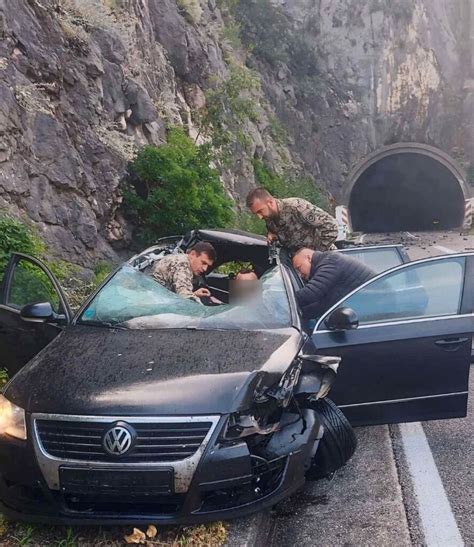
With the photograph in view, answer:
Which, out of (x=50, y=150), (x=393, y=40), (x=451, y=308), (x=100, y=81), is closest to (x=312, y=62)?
(x=393, y=40)

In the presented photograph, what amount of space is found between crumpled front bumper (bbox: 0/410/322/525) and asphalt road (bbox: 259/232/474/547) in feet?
1.80

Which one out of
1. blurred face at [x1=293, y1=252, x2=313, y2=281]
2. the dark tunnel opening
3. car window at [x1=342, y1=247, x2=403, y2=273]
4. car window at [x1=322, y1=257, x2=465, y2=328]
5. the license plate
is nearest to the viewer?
the license plate

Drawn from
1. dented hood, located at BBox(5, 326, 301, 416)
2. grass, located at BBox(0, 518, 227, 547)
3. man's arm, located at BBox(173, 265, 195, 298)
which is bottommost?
grass, located at BBox(0, 518, 227, 547)

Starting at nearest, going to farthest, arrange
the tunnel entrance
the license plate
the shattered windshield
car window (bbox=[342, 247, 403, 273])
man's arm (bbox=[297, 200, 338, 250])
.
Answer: the license plate < the shattered windshield < car window (bbox=[342, 247, 403, 273]) < man's arm (bbox=[297, 200, 338, 250]) < the tunnel entrance

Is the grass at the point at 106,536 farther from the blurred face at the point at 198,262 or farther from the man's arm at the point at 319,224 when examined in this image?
the man's arm at the point at 319,224

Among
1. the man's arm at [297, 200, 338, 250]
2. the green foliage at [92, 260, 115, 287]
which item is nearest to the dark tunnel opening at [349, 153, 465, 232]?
the green foliage at [92, 260, 115, 287]

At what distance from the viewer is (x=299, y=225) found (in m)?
7.47

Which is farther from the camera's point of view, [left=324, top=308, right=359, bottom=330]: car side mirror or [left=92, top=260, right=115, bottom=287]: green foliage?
[left=92, top=260, right=115, bottom=287]: green foliage

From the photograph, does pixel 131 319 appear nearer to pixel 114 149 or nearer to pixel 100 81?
pixel 114 149

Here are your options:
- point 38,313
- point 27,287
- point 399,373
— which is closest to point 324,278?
point 399,373

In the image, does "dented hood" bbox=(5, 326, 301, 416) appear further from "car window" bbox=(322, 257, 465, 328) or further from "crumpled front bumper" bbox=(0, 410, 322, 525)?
"car window" bbox=(322, 257, 465, 328)

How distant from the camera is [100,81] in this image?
42.5 ft

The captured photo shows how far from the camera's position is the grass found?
328 centimetres

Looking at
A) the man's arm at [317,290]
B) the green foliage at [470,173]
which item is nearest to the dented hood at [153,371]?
the man's arm at [317,290]
